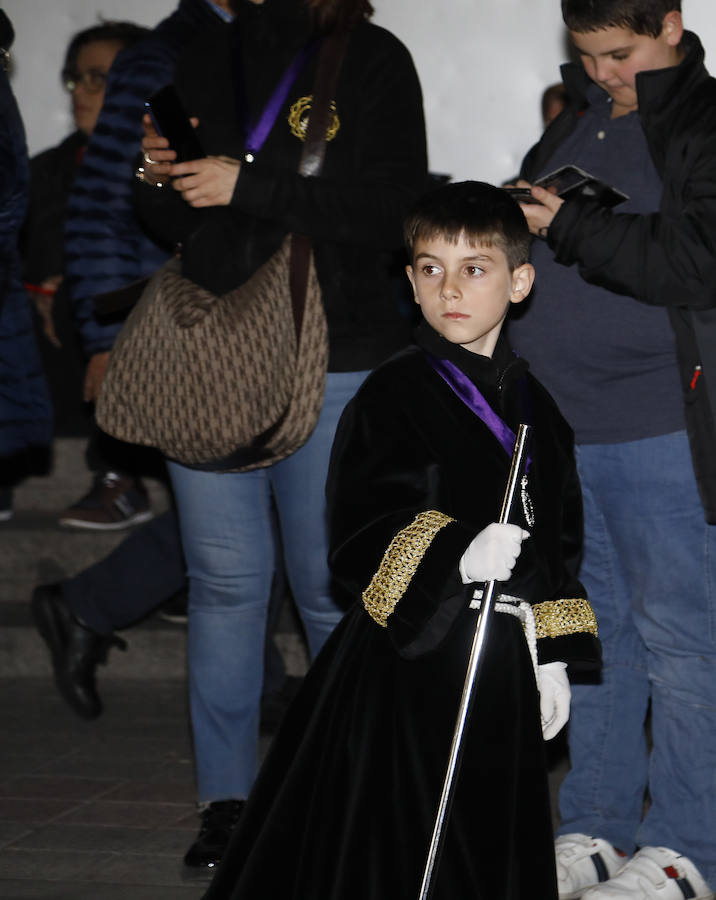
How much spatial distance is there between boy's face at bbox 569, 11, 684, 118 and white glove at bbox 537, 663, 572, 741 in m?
1.36

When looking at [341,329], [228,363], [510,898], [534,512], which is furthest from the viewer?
[341,329]

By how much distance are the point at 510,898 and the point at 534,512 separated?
732mm

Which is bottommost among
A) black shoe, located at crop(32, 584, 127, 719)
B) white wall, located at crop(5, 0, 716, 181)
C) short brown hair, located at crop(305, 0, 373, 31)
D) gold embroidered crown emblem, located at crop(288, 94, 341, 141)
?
black shoe, located at crop(32, 584, 127, 719)

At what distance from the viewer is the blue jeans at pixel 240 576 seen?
10.5 ft

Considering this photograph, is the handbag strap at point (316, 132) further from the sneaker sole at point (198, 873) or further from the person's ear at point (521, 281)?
the sneaker sole at point (198, 873)

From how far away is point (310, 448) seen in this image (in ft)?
10.4

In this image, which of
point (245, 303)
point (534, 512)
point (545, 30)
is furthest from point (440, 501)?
point (545, 30)

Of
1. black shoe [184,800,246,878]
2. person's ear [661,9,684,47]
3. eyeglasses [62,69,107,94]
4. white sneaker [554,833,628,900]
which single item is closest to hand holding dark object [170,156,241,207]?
person's ear [661,9,684,47]

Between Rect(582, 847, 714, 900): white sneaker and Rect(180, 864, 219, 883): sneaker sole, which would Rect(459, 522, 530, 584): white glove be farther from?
Rect(180, 864, 219, 883): sneaker sole

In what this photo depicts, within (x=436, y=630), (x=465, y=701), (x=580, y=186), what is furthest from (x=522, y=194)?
(x=465, y=701)

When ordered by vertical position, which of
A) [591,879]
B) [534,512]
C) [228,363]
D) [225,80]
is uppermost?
[225,80]

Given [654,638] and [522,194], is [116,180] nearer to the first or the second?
[522,194]

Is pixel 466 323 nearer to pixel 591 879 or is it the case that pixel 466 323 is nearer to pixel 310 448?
pixel 310 448

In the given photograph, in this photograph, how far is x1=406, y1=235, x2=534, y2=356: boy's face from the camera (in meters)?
2.59
